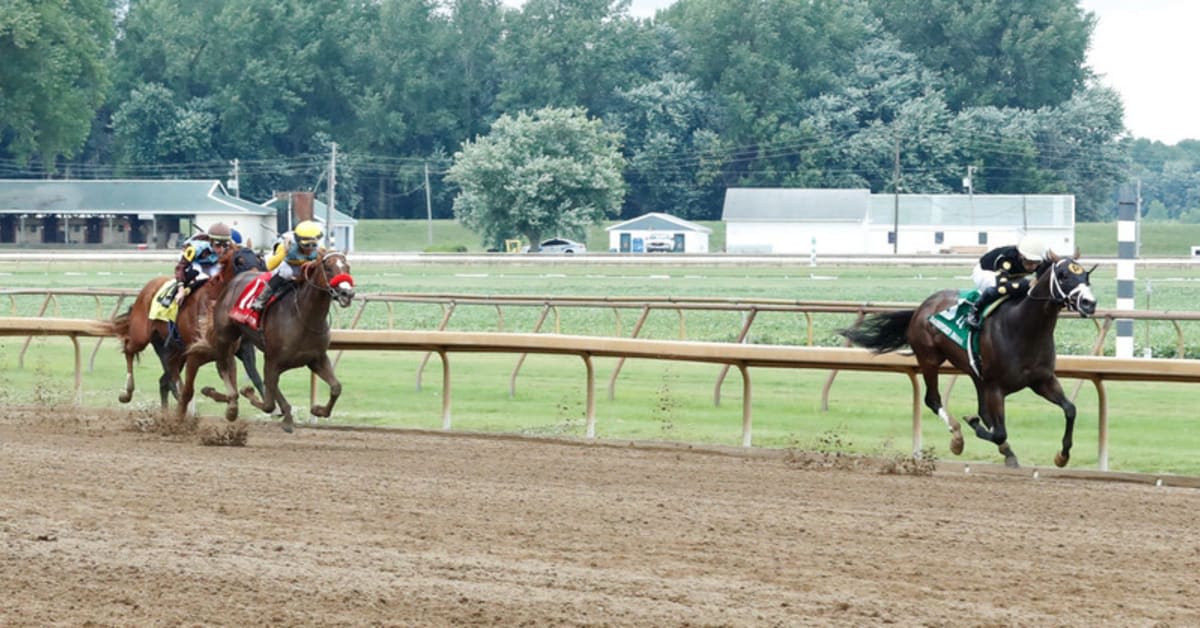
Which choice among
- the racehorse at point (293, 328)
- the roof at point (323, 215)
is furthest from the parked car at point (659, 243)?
the racehorse at point (293, 328)

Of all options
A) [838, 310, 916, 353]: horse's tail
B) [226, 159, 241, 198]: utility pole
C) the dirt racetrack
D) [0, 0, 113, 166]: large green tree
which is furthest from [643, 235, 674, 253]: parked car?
Answer: the dirt racetrack

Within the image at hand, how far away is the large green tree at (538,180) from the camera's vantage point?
66.6 meters

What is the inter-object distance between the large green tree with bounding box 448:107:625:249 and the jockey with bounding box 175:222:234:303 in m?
53.0

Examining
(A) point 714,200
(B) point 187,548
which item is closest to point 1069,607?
(B) point 187,548

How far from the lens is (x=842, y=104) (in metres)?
79.8

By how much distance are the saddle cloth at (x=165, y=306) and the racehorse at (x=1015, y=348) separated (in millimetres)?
5678

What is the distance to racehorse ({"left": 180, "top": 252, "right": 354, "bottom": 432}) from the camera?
440 inches

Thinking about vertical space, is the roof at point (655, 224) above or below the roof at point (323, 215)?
below

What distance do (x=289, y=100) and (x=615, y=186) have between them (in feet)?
74.2

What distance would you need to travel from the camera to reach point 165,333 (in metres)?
13.3

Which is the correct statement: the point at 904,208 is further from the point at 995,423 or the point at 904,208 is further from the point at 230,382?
the point at 995,423

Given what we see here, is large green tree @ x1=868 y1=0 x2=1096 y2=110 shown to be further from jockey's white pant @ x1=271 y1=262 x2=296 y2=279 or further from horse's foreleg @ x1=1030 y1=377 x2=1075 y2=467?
horse's foreleg @ x1=1030 y1=377 x2=1075 y2=467

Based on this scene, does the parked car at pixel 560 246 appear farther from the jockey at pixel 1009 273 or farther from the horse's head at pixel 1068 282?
the horse's head at pixel 1068 282

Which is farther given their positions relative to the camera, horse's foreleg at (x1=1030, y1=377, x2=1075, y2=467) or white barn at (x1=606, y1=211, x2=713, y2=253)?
white barn at (x1=606, y1=211, x2=713, y2=253)
